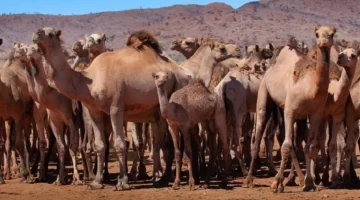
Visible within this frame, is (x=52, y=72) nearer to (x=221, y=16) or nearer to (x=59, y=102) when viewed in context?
(x=59, y=102)

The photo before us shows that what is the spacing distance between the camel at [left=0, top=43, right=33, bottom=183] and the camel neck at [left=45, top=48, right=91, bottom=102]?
1.93 m

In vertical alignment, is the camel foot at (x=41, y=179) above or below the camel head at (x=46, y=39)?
below

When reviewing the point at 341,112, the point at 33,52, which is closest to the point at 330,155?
the point at 341,112

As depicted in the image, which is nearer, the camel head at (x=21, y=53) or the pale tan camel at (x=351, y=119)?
the pale tan camel at (x=351, y=119)

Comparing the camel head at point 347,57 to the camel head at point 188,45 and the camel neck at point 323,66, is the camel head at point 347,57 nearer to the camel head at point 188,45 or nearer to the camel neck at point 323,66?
the camel neck at point 323,66

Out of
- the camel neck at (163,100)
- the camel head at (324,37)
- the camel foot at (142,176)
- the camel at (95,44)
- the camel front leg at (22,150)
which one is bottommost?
the camel foot at (142,176)

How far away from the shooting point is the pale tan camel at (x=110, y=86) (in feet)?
44.5

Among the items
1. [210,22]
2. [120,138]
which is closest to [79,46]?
[120,138]

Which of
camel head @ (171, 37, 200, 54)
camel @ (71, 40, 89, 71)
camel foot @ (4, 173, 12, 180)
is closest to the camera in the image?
camel foot @ (4, 173, 12, 180)

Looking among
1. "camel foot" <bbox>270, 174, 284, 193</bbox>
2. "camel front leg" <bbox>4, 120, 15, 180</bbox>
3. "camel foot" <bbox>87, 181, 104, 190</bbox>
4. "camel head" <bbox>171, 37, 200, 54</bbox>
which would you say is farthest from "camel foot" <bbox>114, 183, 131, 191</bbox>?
"camel head" <bbox>171, 37, 200, 54</bbox>

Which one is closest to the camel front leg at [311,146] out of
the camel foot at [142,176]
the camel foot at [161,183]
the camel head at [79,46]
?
the camel foot at [161,183]

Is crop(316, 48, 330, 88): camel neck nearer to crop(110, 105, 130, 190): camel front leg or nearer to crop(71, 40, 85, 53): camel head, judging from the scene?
crop(110, 105, 130, 190): camel front leg

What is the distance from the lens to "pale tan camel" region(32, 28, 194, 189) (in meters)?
13.6

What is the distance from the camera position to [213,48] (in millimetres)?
16094
